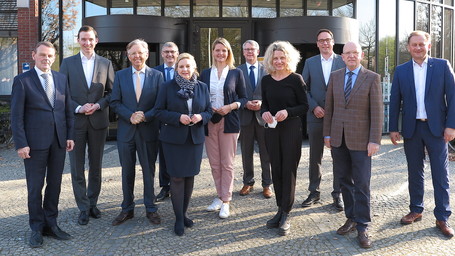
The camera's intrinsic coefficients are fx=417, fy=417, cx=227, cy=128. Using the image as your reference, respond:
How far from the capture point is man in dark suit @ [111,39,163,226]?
15.5ft

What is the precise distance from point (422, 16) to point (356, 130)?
407 inches

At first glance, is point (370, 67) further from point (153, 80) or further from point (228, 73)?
point (153, 80)

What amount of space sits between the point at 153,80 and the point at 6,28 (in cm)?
944

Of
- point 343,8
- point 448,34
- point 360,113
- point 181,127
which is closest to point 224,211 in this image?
point 181,127

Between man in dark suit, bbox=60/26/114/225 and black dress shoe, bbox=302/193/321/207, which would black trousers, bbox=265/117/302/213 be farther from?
man in dark suit, bbox=60/26/114/225

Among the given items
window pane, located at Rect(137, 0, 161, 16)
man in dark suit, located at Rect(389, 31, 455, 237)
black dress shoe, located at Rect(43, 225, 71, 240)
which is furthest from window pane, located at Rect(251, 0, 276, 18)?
black dress shoe, located at Rect(43, 225, 71, 240)

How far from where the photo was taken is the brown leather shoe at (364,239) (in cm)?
404

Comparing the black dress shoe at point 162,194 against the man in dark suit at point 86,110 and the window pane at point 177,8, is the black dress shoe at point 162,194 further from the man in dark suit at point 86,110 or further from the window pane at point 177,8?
the window pane at point 177,8

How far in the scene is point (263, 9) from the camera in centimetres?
1122

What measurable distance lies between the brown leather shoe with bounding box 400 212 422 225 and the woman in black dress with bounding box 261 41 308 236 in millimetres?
1328

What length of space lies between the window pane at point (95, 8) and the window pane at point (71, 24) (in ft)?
0.66

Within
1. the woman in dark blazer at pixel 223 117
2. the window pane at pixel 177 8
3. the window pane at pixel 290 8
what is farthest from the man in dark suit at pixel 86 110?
the window pane at pixel 290 8

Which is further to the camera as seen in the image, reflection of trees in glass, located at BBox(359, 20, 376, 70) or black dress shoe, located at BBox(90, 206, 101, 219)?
reflection of trees in glass, located at BBox(359, 20, 376, 70)

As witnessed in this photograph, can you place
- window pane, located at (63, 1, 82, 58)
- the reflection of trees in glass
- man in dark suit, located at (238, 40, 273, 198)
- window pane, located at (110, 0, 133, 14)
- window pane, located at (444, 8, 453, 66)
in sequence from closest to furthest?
man in dark suit, located at (238, 40, 273, 198) → window pane, located at (63, 1, 82, 58) → window pane, located at (110, 0, 133, 14) → the reflection of trees in glass → window pane, located at (444, 8, 453, 66)
